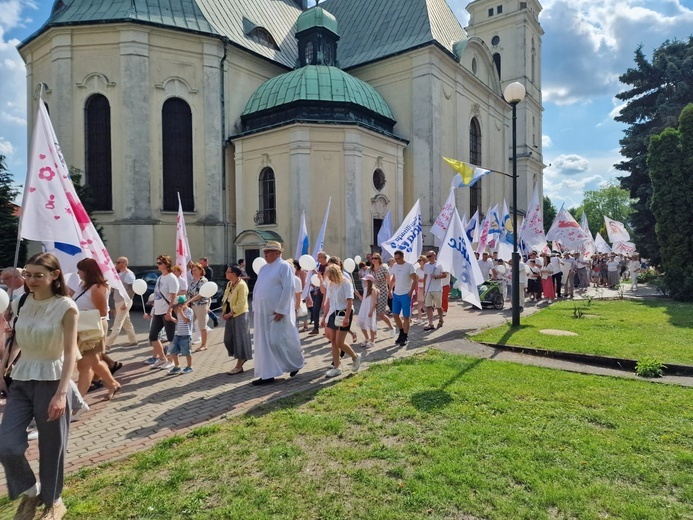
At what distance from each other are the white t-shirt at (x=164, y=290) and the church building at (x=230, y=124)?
42.9 ft

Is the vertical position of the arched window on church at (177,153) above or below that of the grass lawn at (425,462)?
above

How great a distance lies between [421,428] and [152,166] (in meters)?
20.6

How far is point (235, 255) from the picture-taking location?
22859 millimetres

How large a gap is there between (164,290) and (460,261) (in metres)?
5.58

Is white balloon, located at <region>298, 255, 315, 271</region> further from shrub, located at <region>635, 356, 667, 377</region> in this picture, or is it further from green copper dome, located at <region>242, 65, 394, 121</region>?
green copper dome, located at <region>242, 65, 394, 121</region>

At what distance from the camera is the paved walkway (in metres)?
4.87

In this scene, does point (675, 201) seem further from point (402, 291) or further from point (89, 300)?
point (89, 300)

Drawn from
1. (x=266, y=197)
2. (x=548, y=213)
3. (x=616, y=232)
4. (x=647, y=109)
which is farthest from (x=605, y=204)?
(x=266, y=197)

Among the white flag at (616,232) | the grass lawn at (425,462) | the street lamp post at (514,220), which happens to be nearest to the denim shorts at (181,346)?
the grass lawn at (425,462)

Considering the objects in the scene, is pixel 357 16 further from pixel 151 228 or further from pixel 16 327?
pixel 16 327

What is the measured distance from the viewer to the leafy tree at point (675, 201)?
54.3 feet

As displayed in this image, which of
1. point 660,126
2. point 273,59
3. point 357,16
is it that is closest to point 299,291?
point 273,59

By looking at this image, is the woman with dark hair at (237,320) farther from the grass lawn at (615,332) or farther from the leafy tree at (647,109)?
the leafy tree at (647,109)

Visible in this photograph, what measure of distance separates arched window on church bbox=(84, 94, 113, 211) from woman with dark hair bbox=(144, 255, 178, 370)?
16.2 m
